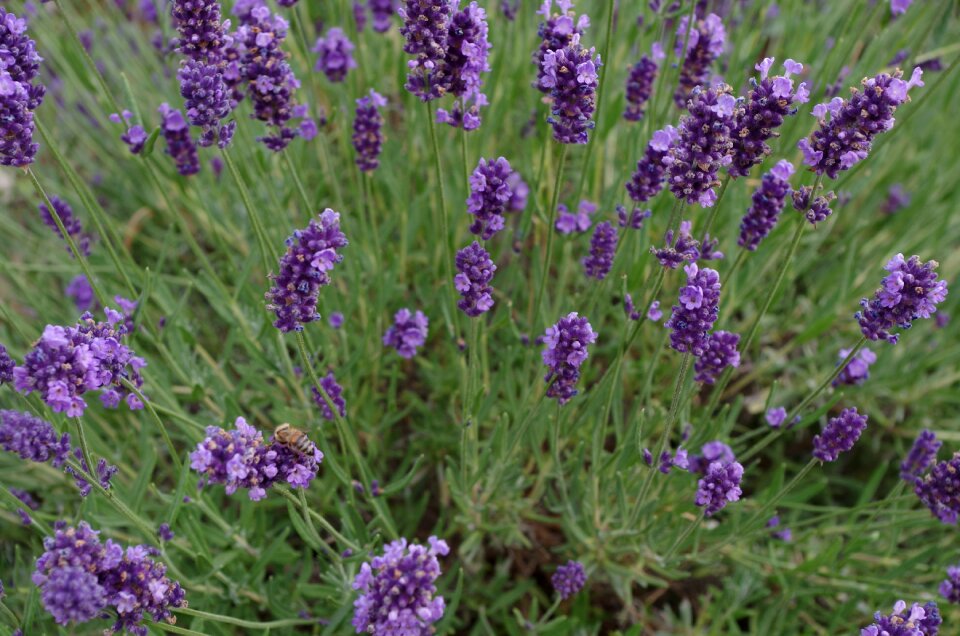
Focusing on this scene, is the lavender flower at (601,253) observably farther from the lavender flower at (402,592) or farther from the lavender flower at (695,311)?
the lavender flower at (402,592)

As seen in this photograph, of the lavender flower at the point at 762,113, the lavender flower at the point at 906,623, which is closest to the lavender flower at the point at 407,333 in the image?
the lavender flower at the point at 762,113

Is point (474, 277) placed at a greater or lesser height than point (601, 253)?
lesser

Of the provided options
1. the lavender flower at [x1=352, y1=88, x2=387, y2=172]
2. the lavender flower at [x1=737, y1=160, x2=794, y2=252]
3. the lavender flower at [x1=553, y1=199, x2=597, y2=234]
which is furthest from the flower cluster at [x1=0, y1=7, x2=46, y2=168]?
the lavender flower at [x1=737, y1=160, x2=794, y2=252]

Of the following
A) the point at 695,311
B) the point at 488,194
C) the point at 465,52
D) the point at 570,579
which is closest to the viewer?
the point at 695,311

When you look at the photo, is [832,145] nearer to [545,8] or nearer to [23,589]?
[545,8]

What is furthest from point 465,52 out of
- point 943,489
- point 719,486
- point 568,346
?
point 943,489

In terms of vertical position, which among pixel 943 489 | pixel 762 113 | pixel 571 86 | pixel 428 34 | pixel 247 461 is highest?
pixel 428 34

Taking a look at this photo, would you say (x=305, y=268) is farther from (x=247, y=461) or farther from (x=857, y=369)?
(x=857, y=369)
